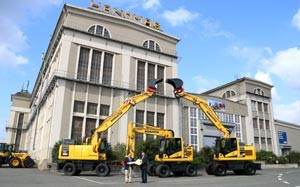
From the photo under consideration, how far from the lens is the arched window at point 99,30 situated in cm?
3328

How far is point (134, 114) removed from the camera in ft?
109

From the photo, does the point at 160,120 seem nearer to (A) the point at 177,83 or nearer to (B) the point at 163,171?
(A) the point at 177,83

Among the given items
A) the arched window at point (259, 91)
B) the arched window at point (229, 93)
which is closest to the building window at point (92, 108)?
the arched window at point (229, 93)

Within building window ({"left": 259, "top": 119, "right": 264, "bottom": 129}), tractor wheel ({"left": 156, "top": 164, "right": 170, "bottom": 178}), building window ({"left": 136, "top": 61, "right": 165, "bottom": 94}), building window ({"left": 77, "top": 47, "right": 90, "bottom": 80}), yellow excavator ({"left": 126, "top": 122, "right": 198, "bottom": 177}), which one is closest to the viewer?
tractor wheel ({"left": 156, "top": 164, "right": 170, "bottom": 178})

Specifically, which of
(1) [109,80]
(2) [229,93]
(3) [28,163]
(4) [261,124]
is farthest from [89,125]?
(4) [261,124]

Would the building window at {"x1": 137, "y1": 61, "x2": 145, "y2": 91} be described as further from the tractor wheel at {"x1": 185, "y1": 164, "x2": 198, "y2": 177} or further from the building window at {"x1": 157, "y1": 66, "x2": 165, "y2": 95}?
the tractor wheel at {"x1": 185, "y1": 164, "x2": 198, "y2": 177}

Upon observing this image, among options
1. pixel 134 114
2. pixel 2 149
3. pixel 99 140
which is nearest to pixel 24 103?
pixel 2 149

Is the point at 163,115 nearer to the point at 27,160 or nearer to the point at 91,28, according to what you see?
the point at 91,28

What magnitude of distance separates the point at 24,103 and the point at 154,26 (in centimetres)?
4614

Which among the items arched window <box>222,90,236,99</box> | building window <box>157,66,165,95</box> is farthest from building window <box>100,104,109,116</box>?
arched window <box>222,90,236,99</box>

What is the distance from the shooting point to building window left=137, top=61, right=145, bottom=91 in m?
35.2

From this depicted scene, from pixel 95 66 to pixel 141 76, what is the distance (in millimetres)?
6475

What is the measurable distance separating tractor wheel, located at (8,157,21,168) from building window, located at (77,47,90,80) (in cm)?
1132

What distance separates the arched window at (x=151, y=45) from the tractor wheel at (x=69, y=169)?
22.6 metres
